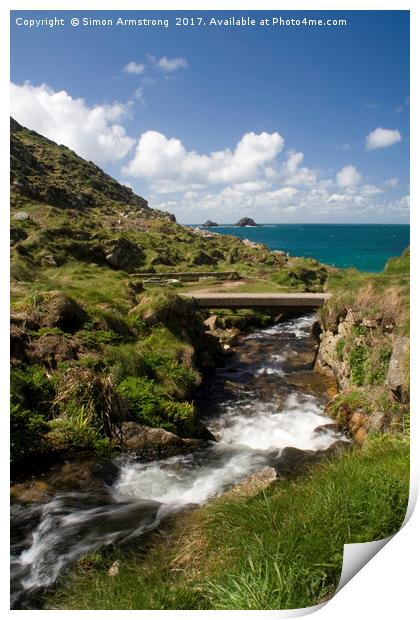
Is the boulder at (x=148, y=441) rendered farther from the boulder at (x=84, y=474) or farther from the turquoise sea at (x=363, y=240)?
the turquoise sea at (x=363, y=240)

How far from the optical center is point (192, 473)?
6332 millimetres

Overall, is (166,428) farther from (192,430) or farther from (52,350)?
(52,350)

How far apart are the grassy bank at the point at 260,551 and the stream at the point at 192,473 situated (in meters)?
0.43

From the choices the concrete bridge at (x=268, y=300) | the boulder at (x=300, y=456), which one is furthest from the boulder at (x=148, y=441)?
the concrete bridge at (x=268, y=300)

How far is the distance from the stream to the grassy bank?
1.40 feet

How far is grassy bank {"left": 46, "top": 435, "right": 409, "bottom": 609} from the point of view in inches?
123

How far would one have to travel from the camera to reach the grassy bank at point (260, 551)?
3.13 meters

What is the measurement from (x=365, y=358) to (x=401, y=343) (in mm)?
2628

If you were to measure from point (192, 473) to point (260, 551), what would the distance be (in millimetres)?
3143

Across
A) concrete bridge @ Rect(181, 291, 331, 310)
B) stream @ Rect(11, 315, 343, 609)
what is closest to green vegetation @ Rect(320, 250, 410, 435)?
stream @ Rect(11, 315, 343, 609)

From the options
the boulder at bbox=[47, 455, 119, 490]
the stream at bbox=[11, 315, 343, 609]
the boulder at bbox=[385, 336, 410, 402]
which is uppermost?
the boulder at bbox=[385, 336, 410, 402]

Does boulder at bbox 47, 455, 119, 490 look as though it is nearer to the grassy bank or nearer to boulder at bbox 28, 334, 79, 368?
the grassy bank

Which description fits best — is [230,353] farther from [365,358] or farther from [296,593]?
[296,593]

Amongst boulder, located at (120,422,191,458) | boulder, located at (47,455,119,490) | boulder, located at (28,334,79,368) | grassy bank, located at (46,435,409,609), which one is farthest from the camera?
boulder, located at (28,334,79,368)
